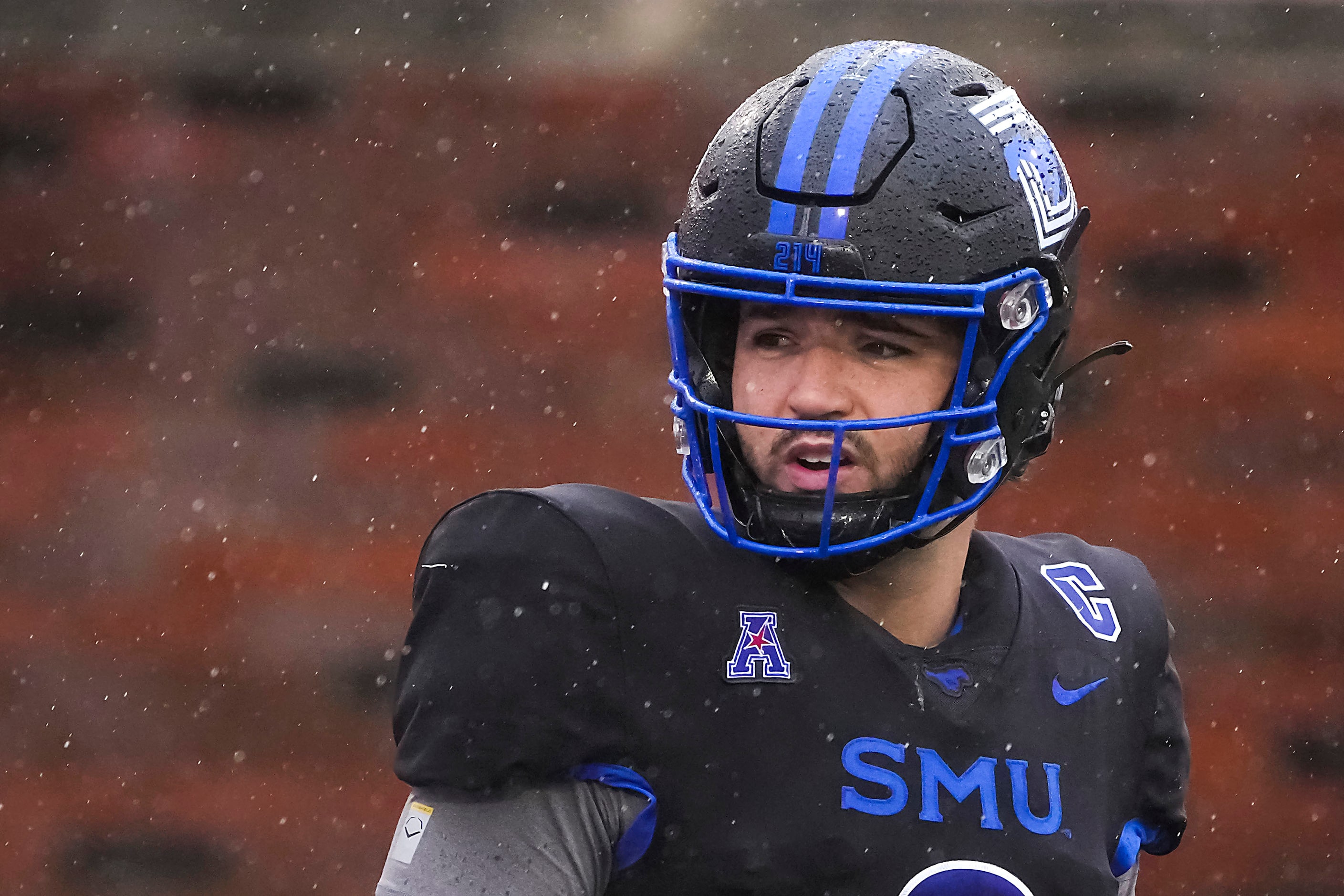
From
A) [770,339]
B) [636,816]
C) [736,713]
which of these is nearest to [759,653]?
[736,713]

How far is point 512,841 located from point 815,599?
33 centimetres

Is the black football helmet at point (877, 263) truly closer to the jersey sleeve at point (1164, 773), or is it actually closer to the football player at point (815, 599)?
the football player at point (815, 599)

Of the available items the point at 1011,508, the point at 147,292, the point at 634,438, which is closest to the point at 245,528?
the point at 147,292

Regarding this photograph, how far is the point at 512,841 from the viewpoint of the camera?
1057mm

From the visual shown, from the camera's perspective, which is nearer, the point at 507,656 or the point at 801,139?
the point at 507,656

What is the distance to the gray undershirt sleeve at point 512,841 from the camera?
1050 millimetres

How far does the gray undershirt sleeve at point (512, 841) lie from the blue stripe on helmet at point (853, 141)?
50 centimetres

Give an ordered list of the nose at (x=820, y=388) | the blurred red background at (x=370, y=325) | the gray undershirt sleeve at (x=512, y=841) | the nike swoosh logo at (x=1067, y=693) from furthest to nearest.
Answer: the blurred red background at (x=370, y=325), the nike swoosh logo at (x=1067, y=693), the nose at (x=820, y=388), the gray undershirt sleeve at (x=512, y=841)

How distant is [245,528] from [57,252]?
1.87 feet

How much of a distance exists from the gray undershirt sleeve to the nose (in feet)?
1.11

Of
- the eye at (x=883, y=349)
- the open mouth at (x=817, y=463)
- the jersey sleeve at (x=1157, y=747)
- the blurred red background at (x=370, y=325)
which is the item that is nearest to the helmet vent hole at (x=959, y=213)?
the eye at (x=883, y=349)

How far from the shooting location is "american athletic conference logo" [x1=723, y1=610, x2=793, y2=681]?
1.15m

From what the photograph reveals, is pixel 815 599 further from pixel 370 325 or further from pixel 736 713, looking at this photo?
pixel 370 325

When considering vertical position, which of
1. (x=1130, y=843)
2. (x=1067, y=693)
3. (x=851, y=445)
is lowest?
(x=1130, y=843)
